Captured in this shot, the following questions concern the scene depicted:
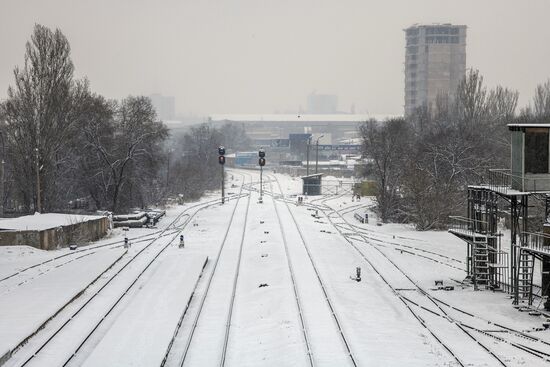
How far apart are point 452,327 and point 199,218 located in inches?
1309

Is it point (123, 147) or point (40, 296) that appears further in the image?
point (123, 147)

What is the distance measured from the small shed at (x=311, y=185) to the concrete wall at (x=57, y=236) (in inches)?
1403

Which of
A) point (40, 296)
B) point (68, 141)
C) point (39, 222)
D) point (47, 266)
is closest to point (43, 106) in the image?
point (68, 141)

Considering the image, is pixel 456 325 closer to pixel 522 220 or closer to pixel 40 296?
pixel 522 220

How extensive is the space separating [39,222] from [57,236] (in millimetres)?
2982

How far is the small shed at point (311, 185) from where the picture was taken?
75875mm

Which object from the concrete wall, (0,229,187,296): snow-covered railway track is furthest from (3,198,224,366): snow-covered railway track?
the concrete wall

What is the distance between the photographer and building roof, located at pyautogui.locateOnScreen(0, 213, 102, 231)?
37.3 m

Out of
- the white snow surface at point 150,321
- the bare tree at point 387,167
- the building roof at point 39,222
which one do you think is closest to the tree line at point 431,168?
the bare tree at point 387,167

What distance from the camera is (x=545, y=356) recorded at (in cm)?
1792

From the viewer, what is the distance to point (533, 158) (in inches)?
996

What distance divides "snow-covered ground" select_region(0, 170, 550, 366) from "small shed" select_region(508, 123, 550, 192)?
409cm

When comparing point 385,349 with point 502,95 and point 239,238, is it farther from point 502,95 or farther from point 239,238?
point 502,95

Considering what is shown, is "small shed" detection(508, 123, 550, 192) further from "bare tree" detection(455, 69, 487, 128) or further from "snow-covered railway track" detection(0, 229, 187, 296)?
"bare tree" detection(455, 69, 487, 128)
